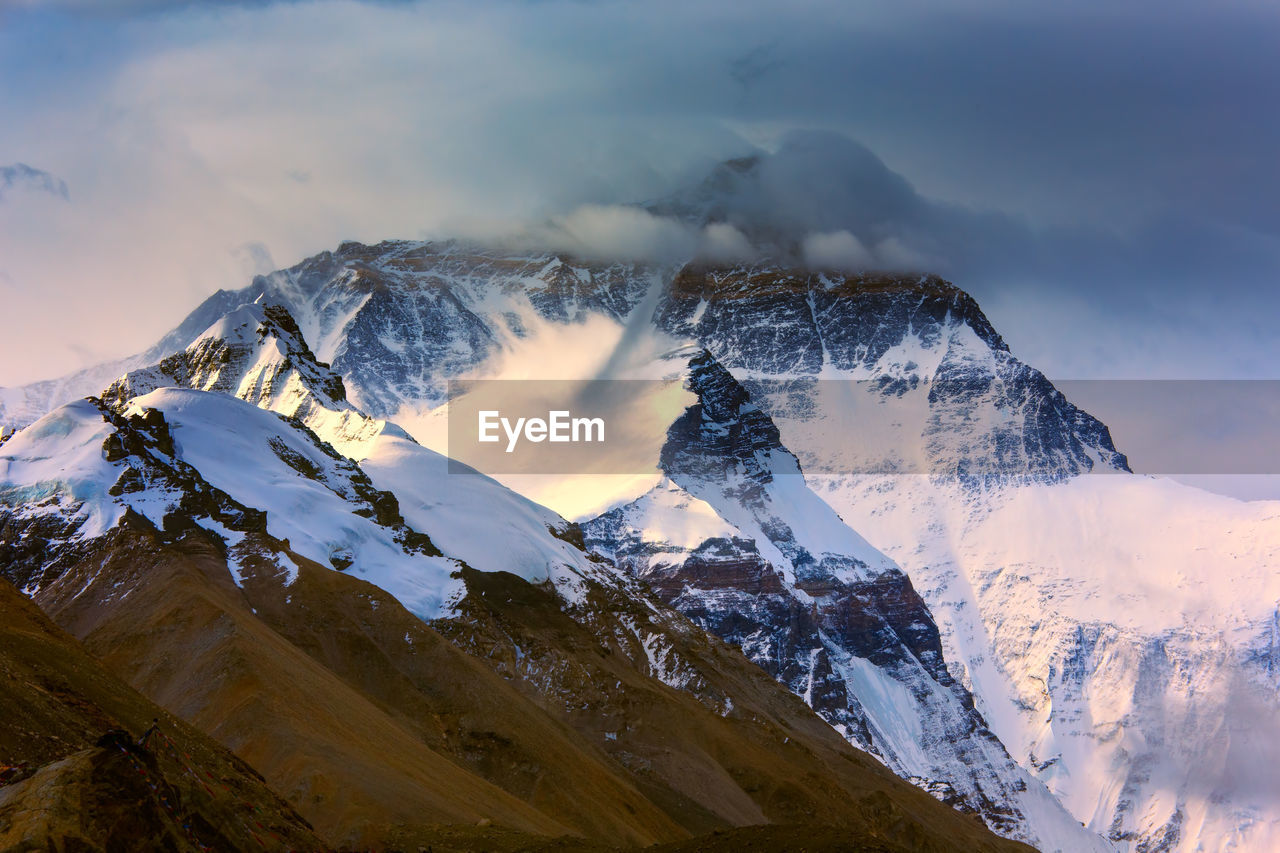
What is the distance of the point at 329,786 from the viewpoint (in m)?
85.1

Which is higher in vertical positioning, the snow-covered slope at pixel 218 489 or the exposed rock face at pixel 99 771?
the snow-covered slope at pixel 218 489

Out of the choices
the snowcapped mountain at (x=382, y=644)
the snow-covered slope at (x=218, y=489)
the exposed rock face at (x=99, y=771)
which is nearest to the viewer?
the exposed rock face at (x=99, y=771)

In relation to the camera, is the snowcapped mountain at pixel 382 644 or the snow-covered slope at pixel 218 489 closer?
the snowcapped mountain at pixel 382 644

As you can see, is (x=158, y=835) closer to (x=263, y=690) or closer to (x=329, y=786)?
(x=329, y=786)

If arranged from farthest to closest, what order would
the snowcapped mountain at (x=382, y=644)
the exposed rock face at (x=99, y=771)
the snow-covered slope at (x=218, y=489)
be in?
1. the snow-covered slope at (x=218, y=489)
2. the snowcapped mountain at (x=382, y=644)
3. the exposed rock face at (x=99, y=771)

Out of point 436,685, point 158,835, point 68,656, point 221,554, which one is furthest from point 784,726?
point 158,835

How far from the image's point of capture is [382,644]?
125438mm

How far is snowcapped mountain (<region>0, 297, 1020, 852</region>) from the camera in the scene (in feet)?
318

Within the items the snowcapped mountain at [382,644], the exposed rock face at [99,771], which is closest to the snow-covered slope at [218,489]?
the snowcapped mountain at [382,644]

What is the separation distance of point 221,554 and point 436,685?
19.7m

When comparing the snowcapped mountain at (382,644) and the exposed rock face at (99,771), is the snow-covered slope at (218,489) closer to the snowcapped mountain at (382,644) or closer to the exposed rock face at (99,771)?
the snowcapped mountain at (382,644)

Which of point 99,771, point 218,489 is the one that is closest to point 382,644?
point 218,489

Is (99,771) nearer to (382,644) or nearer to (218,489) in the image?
(382,644)

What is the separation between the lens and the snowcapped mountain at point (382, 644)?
9700 centimetres
